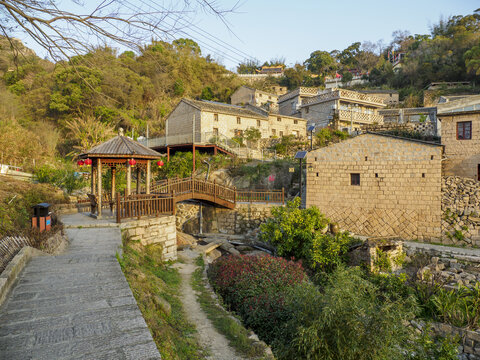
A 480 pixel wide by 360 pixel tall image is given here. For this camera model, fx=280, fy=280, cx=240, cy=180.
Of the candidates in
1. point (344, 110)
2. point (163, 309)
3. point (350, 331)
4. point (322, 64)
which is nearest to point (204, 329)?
point (163, 309)

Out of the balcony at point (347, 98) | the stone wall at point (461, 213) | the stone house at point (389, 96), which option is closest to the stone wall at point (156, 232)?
the stone wall at point (461, 213)

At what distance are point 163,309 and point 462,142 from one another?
17.8 m

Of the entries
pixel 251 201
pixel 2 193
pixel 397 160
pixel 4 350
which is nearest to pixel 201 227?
pixel 251 201

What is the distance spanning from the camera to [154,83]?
40.2 meters

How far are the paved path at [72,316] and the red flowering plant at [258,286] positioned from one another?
10.7 ft

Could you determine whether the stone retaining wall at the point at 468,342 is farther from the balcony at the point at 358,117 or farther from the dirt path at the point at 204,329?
the balcony at the point at 358,117

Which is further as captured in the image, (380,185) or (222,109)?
(222,109)

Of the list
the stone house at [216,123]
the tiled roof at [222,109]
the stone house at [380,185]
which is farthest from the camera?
the tiled roof at [222,109]

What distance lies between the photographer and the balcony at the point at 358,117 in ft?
97.8

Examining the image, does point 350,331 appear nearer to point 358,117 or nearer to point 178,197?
point 178,197

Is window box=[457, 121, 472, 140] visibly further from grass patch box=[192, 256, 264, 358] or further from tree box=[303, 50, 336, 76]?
tree box=[303, 50, 336, 76]

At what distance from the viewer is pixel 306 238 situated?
12594mm

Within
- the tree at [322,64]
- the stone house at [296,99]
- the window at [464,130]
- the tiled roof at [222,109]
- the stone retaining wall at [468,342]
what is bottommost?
the stone retaining wall at [468,342]

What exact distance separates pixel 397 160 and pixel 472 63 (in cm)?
3153
